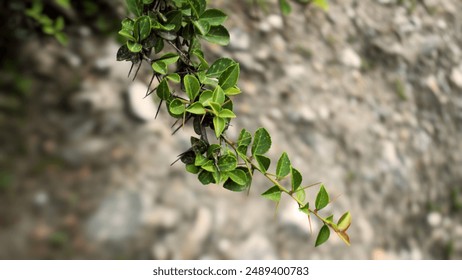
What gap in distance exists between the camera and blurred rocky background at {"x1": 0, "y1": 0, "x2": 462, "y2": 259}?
5.21 ft

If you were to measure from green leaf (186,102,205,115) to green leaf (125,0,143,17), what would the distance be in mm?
174

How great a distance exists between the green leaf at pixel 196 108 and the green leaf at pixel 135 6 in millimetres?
174

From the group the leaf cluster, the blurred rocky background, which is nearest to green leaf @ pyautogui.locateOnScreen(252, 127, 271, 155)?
the leaf cluster

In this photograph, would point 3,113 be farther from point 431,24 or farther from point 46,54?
point 431,24

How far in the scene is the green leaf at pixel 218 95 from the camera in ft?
2.26

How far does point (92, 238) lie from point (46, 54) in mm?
624

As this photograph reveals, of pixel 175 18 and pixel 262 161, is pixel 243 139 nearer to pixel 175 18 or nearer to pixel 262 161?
pixel 262 161

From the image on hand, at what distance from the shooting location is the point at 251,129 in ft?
6.19

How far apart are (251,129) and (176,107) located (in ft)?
3.98

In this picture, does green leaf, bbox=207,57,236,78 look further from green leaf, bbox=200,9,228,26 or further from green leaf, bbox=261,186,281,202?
green leaf, bbox=261,186,281,202

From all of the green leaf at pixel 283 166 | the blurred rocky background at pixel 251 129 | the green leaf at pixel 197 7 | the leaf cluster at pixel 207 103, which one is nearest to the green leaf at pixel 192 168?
the leaf cluster at pixel 207 103

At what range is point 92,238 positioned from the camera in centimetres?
155
